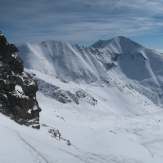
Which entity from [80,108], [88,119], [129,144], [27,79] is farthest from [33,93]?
[80,108]

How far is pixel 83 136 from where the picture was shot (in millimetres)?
40625

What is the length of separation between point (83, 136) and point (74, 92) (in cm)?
10281

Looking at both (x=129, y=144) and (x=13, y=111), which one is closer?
(x=13, y=111)

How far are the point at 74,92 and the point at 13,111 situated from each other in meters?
114

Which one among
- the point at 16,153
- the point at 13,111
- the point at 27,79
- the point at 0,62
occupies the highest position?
the point at 0,62

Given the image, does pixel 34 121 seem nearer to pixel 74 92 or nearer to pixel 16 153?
pixel 16 153

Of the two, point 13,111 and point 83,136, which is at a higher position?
point 13,111

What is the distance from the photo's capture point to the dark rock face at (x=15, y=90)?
29109 mm

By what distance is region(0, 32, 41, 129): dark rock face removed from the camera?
1146 inches

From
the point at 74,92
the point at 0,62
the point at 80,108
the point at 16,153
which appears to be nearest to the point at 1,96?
the point at 0,62

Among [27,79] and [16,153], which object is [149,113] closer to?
[27,79]

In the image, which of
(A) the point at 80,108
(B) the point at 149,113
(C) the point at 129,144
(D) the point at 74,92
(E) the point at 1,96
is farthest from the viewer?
(B) the point at 149,113

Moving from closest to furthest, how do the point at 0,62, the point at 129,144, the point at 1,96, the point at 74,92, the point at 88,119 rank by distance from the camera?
1. the point at 1,96
2. the point at 0,62
3. the point at 129,144
4. the point at 88,119
5. the point at 74,92

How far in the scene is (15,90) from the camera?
99.3 feet
